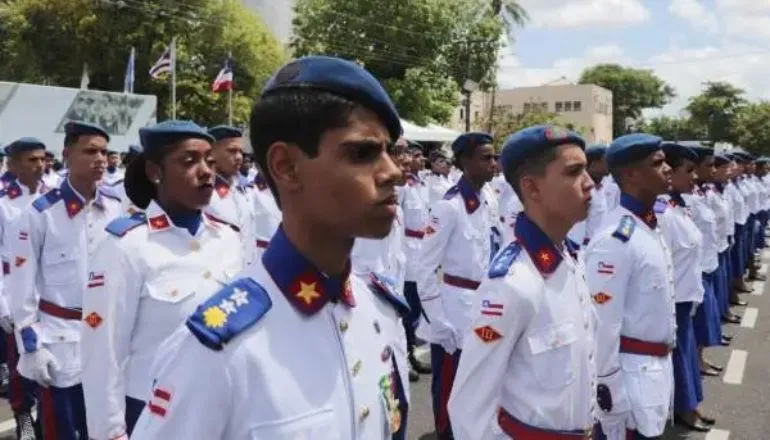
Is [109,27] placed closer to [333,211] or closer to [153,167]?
[153,167]

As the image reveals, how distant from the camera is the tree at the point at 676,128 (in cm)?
6981

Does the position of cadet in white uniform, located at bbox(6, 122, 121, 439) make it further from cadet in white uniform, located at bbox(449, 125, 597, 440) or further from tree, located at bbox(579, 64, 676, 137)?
tree, located at bbox(579, 64, 676, 137)

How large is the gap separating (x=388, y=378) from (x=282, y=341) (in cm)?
29

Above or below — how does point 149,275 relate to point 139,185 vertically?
below

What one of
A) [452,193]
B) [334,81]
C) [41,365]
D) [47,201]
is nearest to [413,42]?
[452,193]

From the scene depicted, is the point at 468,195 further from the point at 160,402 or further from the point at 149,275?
the point at 160,402

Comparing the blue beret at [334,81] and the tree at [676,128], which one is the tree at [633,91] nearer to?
the tree at [676,128]

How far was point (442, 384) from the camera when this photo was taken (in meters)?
5.98

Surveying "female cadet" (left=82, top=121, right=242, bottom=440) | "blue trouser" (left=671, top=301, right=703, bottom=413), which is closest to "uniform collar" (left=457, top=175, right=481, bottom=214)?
"blue trouser" (left=671, top=301, right=703, bottom=413)

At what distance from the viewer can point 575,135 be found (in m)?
3.46

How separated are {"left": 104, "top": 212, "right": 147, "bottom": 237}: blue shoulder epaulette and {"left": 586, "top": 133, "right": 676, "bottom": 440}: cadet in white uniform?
6.98 feet

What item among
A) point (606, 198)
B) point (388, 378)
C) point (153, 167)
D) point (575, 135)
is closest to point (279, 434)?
point (388, 378)

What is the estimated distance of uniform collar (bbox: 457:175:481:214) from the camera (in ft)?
20.8

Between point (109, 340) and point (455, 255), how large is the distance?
322 centimetres
